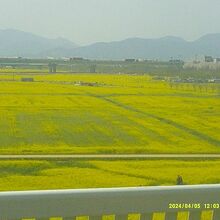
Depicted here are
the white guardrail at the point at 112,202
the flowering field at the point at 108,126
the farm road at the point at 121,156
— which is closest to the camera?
the white guardrail at the point at 112,202

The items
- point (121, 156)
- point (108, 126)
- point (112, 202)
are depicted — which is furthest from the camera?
point (108, 126)

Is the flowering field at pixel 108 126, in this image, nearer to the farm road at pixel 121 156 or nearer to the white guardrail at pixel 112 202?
the farm road at pixel 121 156

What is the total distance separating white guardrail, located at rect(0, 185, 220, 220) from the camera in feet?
4.44

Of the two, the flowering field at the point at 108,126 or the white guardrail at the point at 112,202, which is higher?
the white guardrail at the point at 112,202

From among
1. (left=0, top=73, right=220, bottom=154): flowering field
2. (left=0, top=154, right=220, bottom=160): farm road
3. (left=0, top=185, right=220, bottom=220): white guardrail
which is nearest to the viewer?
(left=0, top=185, right=220, bottom=220): white guardrail

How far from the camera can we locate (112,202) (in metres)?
1.42

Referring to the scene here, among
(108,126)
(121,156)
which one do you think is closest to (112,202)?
(121,156)

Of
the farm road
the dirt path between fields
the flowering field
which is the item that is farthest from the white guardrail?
the flowering field

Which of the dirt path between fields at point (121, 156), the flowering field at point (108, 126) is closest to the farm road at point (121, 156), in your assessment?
the dirt path between fields at point (121, 156)

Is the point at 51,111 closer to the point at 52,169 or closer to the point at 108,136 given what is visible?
the point at 108,136

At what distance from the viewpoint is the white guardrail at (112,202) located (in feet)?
4.44

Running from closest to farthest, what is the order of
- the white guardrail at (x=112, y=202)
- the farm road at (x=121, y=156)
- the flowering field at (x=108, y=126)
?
the white guardrail at (x=112, y=202) → the farm road at (x=121, y=156) → the flowering field at (x=108, y=126)

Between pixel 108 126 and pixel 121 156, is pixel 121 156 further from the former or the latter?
pixel 108 126

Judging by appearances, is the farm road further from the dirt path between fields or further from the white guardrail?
the white guardrail
